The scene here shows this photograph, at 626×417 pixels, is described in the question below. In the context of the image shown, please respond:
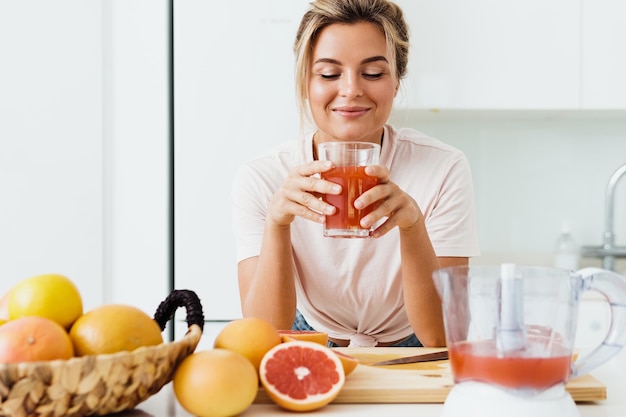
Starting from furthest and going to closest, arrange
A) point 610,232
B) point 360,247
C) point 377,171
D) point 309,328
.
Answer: point 610,232, point 309,328, point 360,247, point 377,171

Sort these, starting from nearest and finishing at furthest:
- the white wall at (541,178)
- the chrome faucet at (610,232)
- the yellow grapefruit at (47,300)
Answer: the yellow grapefruit at (47,300) → the chrome faucet at (610,232) → the white wall at (541,178)

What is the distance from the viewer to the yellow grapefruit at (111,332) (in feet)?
2.67

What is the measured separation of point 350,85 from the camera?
1.64 m

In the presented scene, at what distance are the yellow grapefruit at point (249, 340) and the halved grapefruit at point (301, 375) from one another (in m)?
0.02

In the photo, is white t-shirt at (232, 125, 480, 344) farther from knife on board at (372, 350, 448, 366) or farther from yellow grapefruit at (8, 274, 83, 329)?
yellow grapefruit at (8, 274, 83, 329)

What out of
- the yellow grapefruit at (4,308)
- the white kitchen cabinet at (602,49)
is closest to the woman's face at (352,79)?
the yellow grapefruit at (4,308)

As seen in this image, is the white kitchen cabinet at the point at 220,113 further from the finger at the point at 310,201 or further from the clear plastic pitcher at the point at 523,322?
the clear plastic pitcher at the point at 523,322

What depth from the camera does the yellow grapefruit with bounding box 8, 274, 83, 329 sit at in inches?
33.2

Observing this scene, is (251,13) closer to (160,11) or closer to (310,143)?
(160,11)

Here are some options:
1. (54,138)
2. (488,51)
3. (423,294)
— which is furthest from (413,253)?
(54,138)

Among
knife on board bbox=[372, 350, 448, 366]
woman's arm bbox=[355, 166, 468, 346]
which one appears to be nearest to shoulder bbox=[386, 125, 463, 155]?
woman's arm bbox=[355, 166, 468, 346]

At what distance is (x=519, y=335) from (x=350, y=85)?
92 cm

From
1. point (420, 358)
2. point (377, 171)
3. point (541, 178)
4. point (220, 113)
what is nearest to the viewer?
point (420, 358)

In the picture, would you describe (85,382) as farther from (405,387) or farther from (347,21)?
(347,21)
